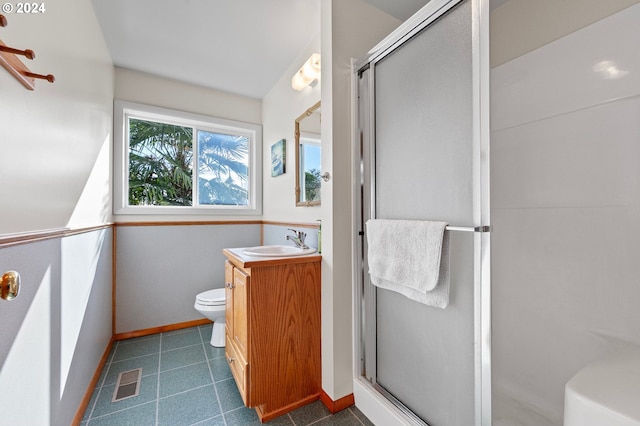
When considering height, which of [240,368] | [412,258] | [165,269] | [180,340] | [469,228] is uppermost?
[469,228]

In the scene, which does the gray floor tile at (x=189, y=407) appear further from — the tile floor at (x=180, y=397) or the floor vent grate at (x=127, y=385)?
the floor vent grate at (x=127, y=385)

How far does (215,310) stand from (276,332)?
86 cm

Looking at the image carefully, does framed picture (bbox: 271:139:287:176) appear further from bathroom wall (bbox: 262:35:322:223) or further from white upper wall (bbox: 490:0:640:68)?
white upper wall (bbox: 490:0:640:68)

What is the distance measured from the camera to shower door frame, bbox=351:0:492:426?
3.02 feet

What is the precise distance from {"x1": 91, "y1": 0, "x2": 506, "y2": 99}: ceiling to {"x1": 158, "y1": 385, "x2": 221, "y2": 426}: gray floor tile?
2461 millimetres

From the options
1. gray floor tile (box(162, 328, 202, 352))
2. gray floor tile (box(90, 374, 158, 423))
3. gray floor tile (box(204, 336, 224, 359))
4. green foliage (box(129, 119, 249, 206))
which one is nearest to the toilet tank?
gray floor tile (box(90, 374, 158, 423))

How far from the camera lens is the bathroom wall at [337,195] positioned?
1518 millimetres

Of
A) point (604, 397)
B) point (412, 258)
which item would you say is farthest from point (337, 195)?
point (604, 397)

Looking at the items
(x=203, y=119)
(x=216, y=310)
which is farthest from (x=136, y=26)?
(x=216, y=310)

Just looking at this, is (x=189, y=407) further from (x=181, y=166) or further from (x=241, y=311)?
(x=181, y=166)

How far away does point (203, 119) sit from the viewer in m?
2.76

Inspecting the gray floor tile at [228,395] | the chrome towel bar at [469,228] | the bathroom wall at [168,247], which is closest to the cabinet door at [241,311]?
the gray floor tile at [228,395]

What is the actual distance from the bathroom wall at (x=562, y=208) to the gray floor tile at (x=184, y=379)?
1737 millimetres

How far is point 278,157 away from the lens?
101 inches
